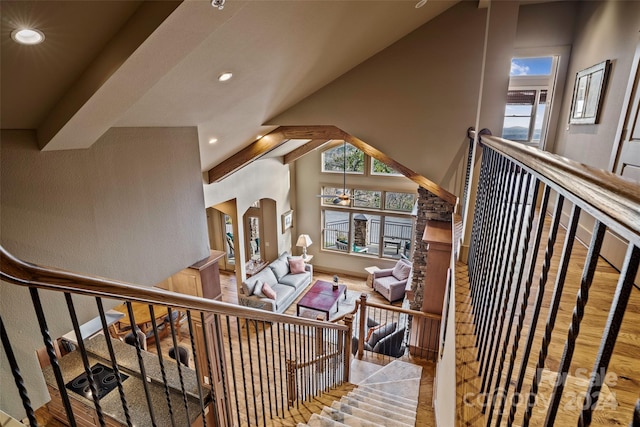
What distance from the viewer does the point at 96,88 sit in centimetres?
203

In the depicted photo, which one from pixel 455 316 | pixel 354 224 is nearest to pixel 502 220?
pixel 455 316

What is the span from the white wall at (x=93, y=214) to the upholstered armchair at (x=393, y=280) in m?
5.53

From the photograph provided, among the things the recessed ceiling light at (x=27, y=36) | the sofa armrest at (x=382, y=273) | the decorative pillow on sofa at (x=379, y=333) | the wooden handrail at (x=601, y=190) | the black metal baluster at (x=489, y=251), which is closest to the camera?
the wooden handrail at (x=601, y=190)

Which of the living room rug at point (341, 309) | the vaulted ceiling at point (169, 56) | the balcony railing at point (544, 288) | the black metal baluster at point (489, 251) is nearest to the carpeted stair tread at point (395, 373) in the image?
the living room rug at point (341, 309)

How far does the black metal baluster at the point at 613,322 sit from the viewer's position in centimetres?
46

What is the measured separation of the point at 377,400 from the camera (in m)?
3.92

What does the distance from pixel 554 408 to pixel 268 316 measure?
152 cm

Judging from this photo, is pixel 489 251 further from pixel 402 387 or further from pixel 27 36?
pixel 402 387

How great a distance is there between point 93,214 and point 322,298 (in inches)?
221

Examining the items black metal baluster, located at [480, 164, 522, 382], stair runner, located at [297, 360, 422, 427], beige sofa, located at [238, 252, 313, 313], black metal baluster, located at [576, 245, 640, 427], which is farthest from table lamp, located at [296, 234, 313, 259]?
black metal baluster, located at [576, 245, 640, 427]

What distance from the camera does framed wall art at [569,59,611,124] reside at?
10.0 ft

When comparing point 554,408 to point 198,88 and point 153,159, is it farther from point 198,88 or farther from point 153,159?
point 153,159

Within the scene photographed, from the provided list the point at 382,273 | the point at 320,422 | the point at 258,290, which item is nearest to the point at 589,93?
the point at 320,422

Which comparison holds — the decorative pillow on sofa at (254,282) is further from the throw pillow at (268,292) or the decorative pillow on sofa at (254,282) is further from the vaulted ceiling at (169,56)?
the vaulted ceiling at (169,56)
